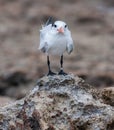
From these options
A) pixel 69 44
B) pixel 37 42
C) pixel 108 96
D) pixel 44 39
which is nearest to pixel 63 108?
pixel 108 96

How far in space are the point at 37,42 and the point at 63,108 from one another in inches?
495

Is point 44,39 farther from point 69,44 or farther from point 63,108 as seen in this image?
point 63,108

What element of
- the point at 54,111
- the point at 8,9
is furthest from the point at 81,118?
the point at 8,9

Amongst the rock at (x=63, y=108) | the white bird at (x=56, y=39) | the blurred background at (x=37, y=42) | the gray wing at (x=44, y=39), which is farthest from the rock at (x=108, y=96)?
the blurred background at (x=37, y=42)

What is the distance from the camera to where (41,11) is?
71.9 ft

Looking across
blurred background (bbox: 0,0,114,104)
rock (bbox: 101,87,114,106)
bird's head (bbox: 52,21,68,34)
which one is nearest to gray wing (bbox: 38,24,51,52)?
bird's head (bbox: 52,21,68,34)

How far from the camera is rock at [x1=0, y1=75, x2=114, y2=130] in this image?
7.19 metres

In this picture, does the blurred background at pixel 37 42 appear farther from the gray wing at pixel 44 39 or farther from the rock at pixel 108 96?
the rock at pixel 108 96

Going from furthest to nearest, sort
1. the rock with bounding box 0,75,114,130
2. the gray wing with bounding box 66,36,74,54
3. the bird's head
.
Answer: the gray wing with bounding box 66,36,74,54, the bird's head, the rock with bounding box 0,75,114,130

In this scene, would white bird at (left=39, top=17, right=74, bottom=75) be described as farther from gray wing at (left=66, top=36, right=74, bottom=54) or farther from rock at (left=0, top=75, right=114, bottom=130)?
rock at (left=0, top=75, right=114, bottom=130)

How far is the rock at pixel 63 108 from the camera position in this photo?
7.19m

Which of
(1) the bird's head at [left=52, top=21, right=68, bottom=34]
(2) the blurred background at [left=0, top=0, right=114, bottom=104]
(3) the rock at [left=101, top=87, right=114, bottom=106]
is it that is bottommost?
(2) the blurred background at [left=0, top=0, right=114, bottom=104]

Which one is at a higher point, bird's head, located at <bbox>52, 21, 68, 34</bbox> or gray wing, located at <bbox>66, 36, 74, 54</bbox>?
bird's head, located at <bbox>52, 21, 68, 34</bbox>

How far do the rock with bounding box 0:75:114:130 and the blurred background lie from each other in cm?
422
